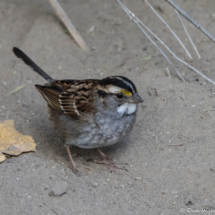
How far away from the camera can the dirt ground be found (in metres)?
3.41

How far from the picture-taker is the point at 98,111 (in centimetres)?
370

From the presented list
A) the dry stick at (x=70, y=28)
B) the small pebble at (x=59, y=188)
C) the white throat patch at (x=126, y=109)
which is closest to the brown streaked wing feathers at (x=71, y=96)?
the white throat patch at (x=126, y=109)

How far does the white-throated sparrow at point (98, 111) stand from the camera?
3.63 m

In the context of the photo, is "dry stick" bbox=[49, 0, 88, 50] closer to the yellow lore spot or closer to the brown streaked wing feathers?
the brown streaked wing feathers

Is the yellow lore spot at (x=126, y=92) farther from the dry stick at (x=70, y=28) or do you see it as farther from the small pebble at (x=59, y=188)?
the dry stick at (x=70, y=28)

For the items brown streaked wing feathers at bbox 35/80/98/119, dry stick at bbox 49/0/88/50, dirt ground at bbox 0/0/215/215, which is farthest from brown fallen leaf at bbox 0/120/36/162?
dry stick at bbox 49/0/88/50

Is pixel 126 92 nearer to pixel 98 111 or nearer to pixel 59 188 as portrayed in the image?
pixel 98 111

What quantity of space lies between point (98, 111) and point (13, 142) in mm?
1155

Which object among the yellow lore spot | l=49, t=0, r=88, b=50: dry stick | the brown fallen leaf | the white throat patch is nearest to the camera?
the yellow lore spot

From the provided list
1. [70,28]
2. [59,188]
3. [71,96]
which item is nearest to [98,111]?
[71,96]

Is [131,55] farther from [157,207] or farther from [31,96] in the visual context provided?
[157,207]

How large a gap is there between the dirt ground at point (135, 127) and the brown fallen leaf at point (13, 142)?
0.09 metres

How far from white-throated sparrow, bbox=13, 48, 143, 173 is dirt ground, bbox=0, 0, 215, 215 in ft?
1.47

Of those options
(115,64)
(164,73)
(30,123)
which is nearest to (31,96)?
(30,123)
